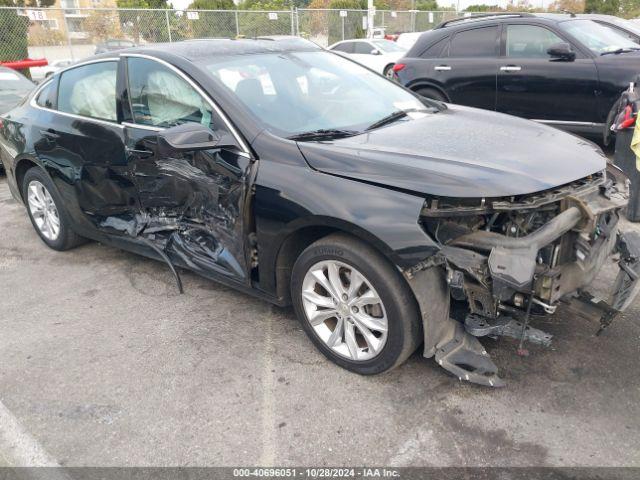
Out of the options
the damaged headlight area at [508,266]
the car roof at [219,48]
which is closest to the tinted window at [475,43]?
the car roof at [219,48]

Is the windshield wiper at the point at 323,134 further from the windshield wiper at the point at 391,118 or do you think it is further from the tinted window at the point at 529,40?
the tinted window at the point at 529,40

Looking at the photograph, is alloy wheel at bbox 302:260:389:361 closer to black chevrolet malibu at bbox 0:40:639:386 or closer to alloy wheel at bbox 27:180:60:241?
black chevrolet malibu at bbox 0:40:639:386

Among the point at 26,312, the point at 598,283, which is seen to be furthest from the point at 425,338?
the point at 26,312

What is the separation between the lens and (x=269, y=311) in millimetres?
3785

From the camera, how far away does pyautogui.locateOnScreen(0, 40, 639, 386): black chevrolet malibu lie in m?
2.63

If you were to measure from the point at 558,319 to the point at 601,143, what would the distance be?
4.51 m

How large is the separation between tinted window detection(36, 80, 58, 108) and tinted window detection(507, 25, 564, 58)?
5463mm

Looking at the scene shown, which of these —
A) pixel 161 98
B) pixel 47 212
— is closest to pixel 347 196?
pixel 161 98

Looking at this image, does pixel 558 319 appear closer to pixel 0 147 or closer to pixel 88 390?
pixel 88 390

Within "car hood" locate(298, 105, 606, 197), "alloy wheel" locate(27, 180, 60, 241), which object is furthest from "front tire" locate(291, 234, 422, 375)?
"alloy wheel" locate(27, 180, 60, 241)

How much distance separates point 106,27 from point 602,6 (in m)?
26.8

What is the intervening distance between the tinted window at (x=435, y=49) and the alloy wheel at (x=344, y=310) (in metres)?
5.87

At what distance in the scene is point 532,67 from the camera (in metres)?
6.94

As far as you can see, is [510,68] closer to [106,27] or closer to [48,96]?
[48,96]
